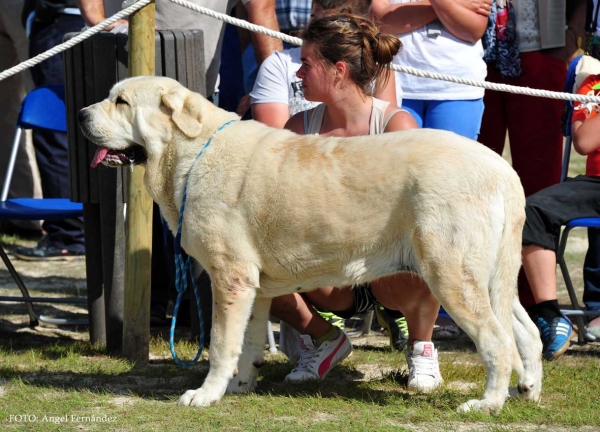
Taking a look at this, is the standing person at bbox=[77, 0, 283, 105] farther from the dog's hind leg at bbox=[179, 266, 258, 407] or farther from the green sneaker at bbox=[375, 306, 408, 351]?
the dog's hind leg at bbox=[179, 266, 258, 407]

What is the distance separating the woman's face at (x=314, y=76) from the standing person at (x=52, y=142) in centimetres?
368

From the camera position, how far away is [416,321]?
15.1 feet

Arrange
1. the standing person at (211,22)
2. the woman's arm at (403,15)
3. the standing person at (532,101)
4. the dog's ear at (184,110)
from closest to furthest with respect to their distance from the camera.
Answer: the dog's ear at (184,110)
the woman's arm at (403,15)
the standing person at (211,22)
the standing person at (532,101)

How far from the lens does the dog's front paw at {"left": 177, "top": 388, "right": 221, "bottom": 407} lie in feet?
13.5

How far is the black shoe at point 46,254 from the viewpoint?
831 cm

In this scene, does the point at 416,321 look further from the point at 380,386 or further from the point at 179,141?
the point at 179,141

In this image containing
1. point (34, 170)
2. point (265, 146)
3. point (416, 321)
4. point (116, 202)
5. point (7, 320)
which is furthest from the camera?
point (34, 170)

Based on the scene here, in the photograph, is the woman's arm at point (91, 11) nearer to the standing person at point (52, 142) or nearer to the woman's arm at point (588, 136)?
the standing person at point (52, 142)

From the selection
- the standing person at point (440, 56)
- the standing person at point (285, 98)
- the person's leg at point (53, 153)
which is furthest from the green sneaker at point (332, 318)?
the person's leg at point (53, 153)

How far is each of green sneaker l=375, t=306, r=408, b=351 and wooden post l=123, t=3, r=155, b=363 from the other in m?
1.39

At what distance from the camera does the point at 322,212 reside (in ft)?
13.3

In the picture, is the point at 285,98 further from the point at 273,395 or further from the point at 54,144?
the point at 54,144

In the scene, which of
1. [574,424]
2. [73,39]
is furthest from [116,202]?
[574,424]

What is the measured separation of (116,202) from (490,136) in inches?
108
